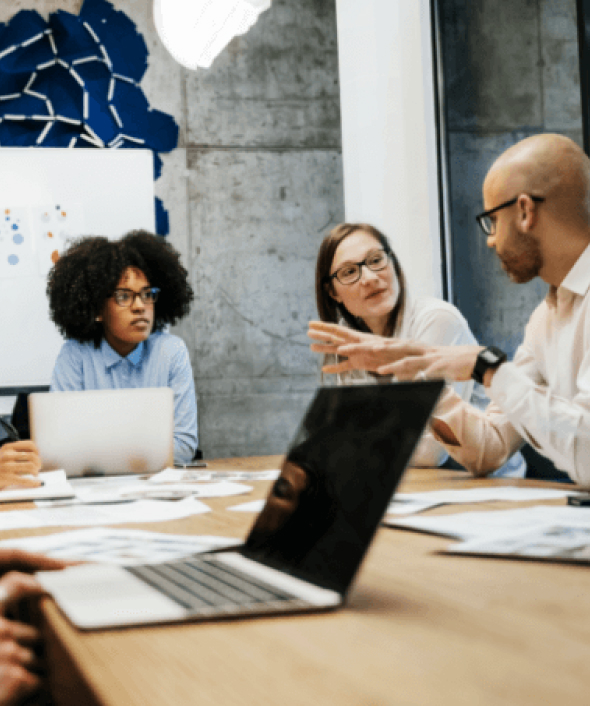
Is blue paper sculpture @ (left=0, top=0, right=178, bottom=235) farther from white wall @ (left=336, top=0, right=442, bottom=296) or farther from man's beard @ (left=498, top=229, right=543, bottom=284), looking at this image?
man's beard @ (left=498, top=229, right=543, bottom=284)

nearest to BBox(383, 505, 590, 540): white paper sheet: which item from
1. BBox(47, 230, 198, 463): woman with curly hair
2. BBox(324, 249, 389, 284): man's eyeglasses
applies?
BBox(324, 249, 389, 284): man's eyeglasses

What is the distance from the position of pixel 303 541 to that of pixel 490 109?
12.1ft

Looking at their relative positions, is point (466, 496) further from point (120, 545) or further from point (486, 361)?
point (120, 545)

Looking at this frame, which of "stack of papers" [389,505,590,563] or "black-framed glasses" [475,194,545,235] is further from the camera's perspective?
"black-framed glasses" [475,194,545,235]

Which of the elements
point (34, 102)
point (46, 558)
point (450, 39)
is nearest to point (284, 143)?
point (450, 39)

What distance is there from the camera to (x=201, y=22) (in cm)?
252

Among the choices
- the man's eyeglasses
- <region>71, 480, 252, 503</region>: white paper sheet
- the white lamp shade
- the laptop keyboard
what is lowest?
<region>71, 480, 252, 503</region>: white paper sheet

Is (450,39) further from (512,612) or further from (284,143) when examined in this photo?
(512,612)

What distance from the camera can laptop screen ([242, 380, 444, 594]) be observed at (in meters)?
0.62

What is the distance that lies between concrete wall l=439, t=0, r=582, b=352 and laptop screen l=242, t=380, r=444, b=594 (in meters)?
3.24

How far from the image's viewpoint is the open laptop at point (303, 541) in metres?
0.61

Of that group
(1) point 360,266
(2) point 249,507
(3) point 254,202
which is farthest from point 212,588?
(3) point 254,202

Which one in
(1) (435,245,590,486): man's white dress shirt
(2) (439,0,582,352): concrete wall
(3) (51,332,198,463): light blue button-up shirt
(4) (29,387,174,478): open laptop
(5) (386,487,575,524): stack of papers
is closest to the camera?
(5) (386,487,575,524): stack of papers

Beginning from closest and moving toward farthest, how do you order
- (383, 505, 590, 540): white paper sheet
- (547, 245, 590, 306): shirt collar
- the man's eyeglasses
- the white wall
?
1. (383, 505, 590, 540): white paper sheet
2. (547, 245, 590, 306): shirt collar
3. the man's eyeglasses
4. the white wall
